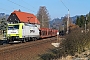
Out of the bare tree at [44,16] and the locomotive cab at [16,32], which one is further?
the bare tree at [44,16]

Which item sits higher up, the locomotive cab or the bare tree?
the bare tree

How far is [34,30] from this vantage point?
48812 millimetres

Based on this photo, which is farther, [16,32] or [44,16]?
[44,16]

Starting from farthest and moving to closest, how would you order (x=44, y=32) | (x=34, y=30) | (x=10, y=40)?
(x=44, y=32) → (x=34, y=30) → (x=10, y=40)

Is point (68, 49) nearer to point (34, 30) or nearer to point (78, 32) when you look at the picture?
point (78, 32)

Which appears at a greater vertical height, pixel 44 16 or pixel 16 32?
pixel 44 16

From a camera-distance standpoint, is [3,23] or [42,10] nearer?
[3,23]

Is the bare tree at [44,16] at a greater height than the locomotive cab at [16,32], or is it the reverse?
the bare tree at [44,16]

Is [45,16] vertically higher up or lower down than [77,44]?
higher up

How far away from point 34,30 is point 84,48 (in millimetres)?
26798

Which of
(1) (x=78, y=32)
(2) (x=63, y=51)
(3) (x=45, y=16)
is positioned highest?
(3) (x=45, y=16)

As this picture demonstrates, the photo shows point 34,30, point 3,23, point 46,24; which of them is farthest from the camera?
point 46,24

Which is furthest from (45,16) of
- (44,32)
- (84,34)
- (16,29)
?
(84,34)

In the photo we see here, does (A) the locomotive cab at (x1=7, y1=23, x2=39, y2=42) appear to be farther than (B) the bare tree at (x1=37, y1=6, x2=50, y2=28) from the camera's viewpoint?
No
